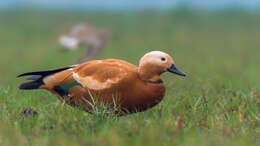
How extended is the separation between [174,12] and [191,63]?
411 inches

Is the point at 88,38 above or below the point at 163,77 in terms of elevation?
above

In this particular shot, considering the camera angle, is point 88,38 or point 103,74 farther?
point 88,38

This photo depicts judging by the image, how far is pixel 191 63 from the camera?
11.1 metres

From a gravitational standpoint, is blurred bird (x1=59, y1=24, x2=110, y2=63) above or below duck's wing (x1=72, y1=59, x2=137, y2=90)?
below

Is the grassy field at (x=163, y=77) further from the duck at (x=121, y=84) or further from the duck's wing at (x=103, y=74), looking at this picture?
the duck's wing at (x=103, y=74)

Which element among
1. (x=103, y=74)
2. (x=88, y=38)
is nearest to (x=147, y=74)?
(x=103, y=74)

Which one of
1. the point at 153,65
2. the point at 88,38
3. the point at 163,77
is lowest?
the point at 163,77

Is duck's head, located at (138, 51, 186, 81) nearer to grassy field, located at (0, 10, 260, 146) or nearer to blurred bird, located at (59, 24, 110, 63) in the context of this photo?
grassy field, located at (0, 10, 260, 146)

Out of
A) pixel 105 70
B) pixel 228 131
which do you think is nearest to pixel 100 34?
pixel 105 70

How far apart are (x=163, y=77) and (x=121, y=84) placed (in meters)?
4.08

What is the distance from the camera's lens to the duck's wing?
4301 millimetres

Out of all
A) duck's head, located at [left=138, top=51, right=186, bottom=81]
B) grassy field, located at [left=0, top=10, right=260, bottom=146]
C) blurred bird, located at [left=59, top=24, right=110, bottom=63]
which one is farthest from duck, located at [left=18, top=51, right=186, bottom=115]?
blurred bird, located at [left=59, top=24, right=110, bottom=63]

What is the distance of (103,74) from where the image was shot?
14.4ft

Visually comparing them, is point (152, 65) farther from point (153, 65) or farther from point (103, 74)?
point (103, 74)
